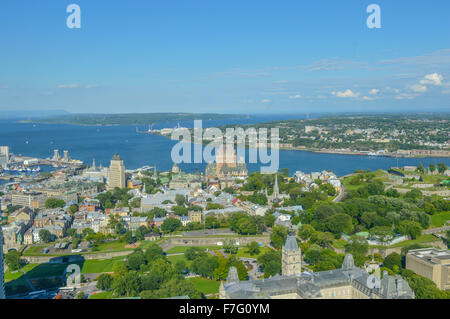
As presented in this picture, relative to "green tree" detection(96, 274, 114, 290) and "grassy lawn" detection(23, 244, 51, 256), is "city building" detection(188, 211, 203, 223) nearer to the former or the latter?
"grassy lawn" detection(23, 244, 51, 256)

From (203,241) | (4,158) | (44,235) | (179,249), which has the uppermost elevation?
(4,158)

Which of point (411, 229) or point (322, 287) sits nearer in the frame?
point (322, 287)

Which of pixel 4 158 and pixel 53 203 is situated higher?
pixel 4 158

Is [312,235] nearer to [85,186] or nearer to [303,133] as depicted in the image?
[85,186]

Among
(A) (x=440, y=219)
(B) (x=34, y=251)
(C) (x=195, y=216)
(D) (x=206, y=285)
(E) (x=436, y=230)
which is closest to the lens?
(D) (x=206, y=285)

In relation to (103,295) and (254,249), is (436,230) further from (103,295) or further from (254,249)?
(103,295)

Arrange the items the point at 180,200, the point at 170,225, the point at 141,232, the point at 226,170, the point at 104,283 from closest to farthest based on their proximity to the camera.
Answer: the point at 104,283, the point at 141,232, the point at 170,225, the point at 180,200, the point at 226,170

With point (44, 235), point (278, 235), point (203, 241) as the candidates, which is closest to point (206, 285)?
point (203, 241)
